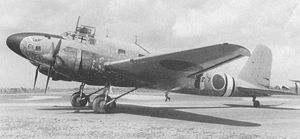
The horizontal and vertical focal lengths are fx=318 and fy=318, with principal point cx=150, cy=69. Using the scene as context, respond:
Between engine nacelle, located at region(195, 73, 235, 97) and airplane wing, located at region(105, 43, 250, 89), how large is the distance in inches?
74.2

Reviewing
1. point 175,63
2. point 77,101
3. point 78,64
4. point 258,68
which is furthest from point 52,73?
point 258,68

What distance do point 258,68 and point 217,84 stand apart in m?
4.13

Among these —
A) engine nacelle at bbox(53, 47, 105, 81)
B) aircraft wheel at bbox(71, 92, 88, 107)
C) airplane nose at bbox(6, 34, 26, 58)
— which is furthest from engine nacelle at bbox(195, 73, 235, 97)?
airplane nose at bbox(6, 34, 26, 58)

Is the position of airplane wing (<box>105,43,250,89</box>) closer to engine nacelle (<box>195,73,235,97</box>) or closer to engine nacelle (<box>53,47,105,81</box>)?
engine nacelle (<box>53,47,105,81</box>)

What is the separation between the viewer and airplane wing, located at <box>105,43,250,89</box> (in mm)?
9205

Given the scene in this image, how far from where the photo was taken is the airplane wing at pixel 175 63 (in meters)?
9.21

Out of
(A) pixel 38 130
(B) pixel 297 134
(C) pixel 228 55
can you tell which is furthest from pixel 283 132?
(A) pixel 38 130

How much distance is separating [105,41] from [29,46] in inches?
109

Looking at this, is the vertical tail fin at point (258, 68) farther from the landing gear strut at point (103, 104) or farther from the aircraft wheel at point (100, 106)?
the aircraft wheel at point (100, 106)

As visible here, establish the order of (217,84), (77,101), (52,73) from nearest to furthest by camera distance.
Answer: (52,73) → (77,101) → (217,84)

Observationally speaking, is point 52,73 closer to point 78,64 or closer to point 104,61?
point 78,64

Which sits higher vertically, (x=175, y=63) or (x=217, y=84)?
(x=175, y=63)

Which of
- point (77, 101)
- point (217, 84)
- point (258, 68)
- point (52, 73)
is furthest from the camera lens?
point (258, 68)

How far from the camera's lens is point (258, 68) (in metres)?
17.7
